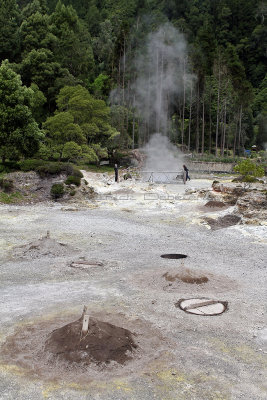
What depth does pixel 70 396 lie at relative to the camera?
6008 mm

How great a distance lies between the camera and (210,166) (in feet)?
146

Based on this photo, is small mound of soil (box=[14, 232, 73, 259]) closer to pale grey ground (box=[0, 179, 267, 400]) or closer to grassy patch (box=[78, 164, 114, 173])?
pale grey ground (box=[0, 179, 267, 400])

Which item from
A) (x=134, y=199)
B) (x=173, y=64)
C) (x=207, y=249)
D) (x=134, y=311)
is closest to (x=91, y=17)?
(x=173, y=64)

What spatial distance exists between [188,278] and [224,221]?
893 cm

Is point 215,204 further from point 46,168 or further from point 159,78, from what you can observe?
point 159,78

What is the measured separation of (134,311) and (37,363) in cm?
294

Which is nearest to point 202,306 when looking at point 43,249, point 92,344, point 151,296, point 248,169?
point 151,296

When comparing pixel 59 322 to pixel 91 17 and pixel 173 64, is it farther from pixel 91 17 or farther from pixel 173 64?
pixel 91 17

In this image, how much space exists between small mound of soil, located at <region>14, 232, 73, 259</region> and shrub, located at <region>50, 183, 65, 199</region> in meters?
11.0

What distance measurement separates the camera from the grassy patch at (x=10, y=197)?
78.7 feet

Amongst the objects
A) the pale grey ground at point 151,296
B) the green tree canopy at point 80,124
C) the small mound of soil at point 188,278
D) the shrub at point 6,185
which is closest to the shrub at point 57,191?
the shrub at point 6,185

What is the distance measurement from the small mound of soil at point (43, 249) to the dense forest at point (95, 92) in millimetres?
15512

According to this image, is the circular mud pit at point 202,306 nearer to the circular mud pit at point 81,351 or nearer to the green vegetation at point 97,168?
the circular mud pit at point 81,351

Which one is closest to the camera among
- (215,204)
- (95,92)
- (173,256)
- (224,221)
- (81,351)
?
(81,351)
